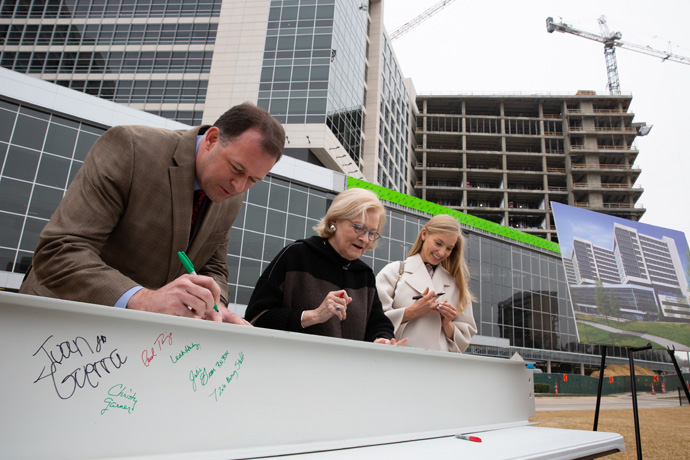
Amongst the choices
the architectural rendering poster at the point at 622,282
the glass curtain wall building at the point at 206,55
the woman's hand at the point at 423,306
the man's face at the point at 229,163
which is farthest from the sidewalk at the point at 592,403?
the glass curtain wall building at the point at 206,55

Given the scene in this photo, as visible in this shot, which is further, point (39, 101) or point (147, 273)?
point (39, 101)

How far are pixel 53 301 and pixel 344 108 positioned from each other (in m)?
28.3

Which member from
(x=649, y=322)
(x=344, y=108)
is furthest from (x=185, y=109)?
(x=649, y=322)

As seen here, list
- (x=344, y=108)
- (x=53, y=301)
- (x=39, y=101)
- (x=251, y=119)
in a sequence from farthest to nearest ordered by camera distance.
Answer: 1. (x=344, y=108)
2. (x=39, y=101)
3. (x=251, y=119)
4. (x=53, y=301)

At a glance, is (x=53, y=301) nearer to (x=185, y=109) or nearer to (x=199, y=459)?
(x=199, y=459)

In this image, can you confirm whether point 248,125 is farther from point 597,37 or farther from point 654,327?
point 597,37

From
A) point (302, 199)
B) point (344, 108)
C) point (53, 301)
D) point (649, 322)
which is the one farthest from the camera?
point (344, 108)

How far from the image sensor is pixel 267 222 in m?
18.1

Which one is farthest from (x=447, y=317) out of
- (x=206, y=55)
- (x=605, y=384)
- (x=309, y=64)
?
(x=206, y=55)

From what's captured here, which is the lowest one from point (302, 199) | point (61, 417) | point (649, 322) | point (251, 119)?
point (61, 417)

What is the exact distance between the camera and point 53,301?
0.74 m

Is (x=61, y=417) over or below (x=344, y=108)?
below
